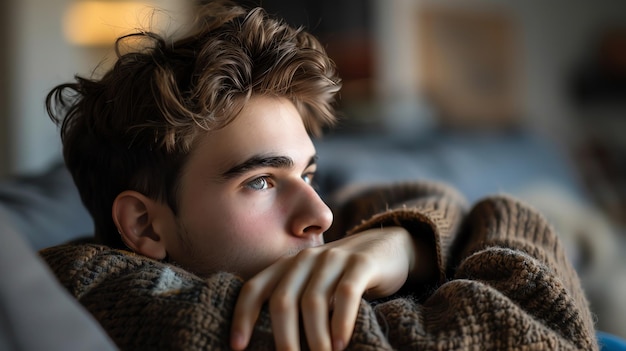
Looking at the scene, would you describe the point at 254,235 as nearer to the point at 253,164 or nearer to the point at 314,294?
the point at 253,164

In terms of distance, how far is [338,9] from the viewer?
3939 mm

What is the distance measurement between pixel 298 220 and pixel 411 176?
126 cm

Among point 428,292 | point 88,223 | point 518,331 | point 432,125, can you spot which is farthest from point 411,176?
point 432,125

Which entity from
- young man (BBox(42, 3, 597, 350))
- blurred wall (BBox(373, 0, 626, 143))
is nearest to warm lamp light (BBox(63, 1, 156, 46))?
blurred wall (BBox(373, 0, 626, 143))

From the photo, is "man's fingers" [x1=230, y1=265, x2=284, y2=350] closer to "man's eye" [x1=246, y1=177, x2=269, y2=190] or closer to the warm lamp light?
"man's eye" [x1=246, y1=177, x2=269, y2=190]

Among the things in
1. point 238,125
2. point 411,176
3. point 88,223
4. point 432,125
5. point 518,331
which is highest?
point 238,125

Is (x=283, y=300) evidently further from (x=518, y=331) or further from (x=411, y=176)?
(x=411, y=176)

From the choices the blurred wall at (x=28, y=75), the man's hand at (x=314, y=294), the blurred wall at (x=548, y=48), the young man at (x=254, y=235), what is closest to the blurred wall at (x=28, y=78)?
the blurred wall at (x=28, y=75)

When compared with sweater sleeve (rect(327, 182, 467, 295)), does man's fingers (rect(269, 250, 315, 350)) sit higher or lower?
higher

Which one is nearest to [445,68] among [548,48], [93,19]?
[548,48]

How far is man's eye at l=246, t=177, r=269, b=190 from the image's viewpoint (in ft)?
2.43

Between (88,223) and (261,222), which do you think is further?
(88,223)

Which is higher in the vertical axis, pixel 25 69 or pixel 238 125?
pixel 238 125

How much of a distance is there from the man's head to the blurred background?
2.00m
